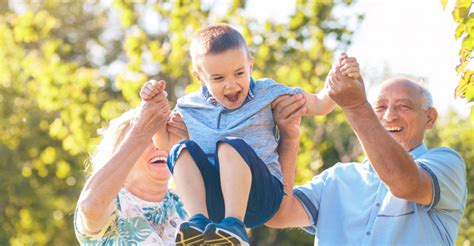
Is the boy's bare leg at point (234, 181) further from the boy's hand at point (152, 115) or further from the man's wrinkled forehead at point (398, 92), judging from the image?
the man's wrinkled forehead at point (398, 92)

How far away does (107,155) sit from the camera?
6164 millimetres

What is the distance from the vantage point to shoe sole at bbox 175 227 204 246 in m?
4.81

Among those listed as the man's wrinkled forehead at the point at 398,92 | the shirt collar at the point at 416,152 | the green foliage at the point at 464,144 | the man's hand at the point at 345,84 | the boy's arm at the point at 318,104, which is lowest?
the green foliage at the point at 464,144

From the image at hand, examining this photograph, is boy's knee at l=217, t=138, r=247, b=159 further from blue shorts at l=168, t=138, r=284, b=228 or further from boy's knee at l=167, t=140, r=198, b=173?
boy's knee at l=167, t=140, r=198, b=173

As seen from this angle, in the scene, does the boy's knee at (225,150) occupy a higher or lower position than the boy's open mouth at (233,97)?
lower

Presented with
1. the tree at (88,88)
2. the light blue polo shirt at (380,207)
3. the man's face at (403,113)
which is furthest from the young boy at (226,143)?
the tree at (88,88)

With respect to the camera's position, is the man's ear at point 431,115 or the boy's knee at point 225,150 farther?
the man's ear at point 431,115

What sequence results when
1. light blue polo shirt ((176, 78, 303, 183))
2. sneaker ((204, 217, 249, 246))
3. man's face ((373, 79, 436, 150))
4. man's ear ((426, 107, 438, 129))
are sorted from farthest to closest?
man's ear ((426, 107, 438, 129)), man's face ((373, 79, 436, 150)), light blue polo shirt ((176, 78, 303, 183)), sneaker ((204, 217, 249, 246))

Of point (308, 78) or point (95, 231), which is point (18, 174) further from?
point (95, 231)

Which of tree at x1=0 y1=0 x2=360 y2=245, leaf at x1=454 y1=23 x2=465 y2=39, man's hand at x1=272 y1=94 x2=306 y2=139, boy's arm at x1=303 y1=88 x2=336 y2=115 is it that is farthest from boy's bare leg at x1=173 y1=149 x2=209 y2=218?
tree at x1=0 y1=0 x2=360 y2=245

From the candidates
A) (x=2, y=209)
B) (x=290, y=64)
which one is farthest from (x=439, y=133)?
(x=2, y=209)

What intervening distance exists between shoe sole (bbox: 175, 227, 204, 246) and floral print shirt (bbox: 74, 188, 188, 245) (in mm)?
1219

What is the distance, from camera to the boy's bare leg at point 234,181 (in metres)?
5.04

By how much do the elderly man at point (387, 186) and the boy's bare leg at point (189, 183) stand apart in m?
0.55
